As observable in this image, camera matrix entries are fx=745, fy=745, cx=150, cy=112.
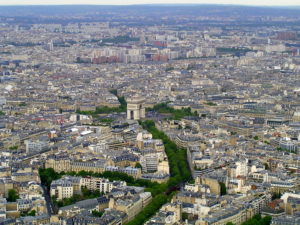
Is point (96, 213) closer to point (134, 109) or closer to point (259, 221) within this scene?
point (259, 221)

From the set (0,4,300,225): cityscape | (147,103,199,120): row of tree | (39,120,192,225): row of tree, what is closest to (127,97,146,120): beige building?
(0,4,300,225): cityscape

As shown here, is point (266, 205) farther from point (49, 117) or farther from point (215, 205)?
point (49, 117)

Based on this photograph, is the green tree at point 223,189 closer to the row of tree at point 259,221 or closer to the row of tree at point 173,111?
the row of tree at point 259,221

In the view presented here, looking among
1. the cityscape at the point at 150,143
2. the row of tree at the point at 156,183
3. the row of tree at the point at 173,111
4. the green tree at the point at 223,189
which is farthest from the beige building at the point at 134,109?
the green tree at the point at 223,189

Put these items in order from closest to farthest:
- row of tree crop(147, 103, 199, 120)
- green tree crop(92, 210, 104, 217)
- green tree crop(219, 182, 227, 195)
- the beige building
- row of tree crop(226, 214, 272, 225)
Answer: row of tree crop(226, 214, 272, 225), green tree crop(92, 210, 104, 217), green tree crop(219, 182, 227, 195), the beige building, row of tree crop(147, 103, 199, 120)

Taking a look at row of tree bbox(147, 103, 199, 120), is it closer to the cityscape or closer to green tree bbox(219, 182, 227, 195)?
the cityscape

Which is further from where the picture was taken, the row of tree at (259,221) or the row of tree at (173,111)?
the row of tree at (173,111)

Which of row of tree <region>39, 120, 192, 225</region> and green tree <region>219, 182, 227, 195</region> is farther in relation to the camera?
green tree <region>219, 182, 227, 195</region>

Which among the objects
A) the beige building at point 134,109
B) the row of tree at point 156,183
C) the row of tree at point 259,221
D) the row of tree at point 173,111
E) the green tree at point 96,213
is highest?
the row of tree at point 259,221

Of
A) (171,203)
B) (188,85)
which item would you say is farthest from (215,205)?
(188,85)
